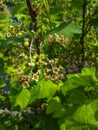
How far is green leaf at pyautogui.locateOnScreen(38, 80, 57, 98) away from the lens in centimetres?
234

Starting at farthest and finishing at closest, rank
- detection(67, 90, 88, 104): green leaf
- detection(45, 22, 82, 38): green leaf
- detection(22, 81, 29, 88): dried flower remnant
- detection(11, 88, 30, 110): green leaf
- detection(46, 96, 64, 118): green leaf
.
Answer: detection(45, 22, 82, 38): green leaf < detection(46, 96, 64, 118): green leaf < detection(67, 90, 88, 104): green leaf < detection(11, 88, 30, 110): green leaf < detection(22, 81, 29, 88): dried flower remnant

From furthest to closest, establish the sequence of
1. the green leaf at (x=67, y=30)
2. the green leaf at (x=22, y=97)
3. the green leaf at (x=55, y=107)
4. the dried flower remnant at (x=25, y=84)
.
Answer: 1. the green leaf at (x=67, y=30)
2. the green leaf at (x=55, y=107)
3. the green leaf at (x=22, y=97)
4. the dried flower remnant at (x=25, y=84)

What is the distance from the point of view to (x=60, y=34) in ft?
8.57

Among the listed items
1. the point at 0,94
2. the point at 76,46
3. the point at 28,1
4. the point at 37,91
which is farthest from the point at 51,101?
the point at 76,46

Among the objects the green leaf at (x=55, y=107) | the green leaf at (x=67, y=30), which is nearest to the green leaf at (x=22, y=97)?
the green leaf at (x=55, y=107)

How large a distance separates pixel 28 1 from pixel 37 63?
59 cm

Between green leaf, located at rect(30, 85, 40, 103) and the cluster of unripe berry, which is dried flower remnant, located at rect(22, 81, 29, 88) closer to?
green leaf, located at rect(30, 85, 40, 103)

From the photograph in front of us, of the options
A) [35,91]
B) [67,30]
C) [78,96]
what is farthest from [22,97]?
[67,30]

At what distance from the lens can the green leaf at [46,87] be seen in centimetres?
234

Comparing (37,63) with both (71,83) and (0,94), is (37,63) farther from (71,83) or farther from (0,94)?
(0,94)

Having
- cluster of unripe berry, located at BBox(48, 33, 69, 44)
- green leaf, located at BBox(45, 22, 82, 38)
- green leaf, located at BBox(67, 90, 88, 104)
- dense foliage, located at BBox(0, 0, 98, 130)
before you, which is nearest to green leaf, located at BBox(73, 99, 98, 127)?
dense foliage, located at BBox(0, 0, 98, 130)

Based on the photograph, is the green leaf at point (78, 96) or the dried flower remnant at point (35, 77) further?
the green leaf at point (78, 96)

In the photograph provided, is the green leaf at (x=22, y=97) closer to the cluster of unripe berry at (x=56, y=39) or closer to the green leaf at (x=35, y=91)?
the green leaf at (x=35, y=91)

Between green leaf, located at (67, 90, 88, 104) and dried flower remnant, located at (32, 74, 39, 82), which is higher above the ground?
dried flower remnant, located at (32, 74, 39, 82)
